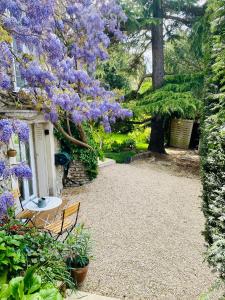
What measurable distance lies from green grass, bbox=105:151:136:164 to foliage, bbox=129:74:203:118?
237 cm

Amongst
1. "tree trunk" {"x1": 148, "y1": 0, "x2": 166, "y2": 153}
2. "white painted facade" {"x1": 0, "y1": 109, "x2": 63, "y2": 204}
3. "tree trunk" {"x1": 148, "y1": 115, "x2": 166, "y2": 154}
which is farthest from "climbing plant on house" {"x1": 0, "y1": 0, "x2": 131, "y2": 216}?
"tree trunk" {"x1": 148, "y1": 115, "x2": 166, "y2": 154}

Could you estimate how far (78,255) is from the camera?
4102 millimetres

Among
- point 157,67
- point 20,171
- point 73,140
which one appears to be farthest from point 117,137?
point 20,171

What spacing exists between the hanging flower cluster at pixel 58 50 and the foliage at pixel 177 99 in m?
2.72

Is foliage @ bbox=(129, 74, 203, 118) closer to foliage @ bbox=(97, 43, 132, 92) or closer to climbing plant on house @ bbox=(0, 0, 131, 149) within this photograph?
foliage @ bbox=(97, 43, 132, 92)

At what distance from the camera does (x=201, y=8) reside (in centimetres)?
1267

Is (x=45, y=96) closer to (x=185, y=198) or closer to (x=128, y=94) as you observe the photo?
(x=185, y=198)

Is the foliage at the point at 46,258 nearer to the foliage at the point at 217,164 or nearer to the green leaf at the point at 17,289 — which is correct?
the green leaf at the point at 17,289

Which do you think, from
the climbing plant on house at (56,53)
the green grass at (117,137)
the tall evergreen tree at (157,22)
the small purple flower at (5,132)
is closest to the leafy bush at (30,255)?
the small purple flower at (5,132)

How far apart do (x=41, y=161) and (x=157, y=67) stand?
8510 mm

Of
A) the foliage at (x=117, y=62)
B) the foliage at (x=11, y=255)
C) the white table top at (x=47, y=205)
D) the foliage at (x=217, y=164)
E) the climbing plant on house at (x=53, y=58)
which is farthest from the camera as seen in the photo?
the foliage at (x=117, y=62)

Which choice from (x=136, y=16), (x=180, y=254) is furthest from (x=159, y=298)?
(x=136, y=16)

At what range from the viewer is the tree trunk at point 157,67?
1297cm

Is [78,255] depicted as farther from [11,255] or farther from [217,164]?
[217,164]
